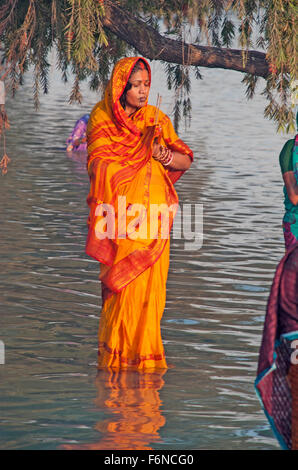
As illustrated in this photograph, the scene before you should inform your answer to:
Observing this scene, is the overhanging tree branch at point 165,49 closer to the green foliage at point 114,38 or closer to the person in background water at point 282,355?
the green foliage at point 114,38

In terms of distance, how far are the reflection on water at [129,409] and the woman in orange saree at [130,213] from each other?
0.77 ft

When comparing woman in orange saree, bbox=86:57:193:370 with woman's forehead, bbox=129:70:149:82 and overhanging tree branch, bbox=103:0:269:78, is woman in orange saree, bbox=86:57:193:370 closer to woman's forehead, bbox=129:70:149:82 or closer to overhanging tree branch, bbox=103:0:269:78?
woman's forehead, bbox=129:70:149:82

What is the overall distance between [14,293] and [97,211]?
2135 mm

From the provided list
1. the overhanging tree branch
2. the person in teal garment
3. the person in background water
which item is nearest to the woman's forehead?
the person in teal garment

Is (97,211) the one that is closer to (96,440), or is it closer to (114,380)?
(114,380)

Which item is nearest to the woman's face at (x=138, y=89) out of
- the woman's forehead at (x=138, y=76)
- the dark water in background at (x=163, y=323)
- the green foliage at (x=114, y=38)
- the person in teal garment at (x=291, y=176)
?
the woman's forehead at (x=138, y=76)

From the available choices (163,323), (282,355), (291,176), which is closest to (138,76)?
(291,176)

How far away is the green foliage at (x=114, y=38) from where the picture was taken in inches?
329

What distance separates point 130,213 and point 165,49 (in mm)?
3089

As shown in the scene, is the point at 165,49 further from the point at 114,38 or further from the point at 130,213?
the point at 130,213

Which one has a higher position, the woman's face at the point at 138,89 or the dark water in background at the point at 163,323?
the woman's face at the point at 138,89

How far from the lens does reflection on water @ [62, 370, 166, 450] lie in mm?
5586
